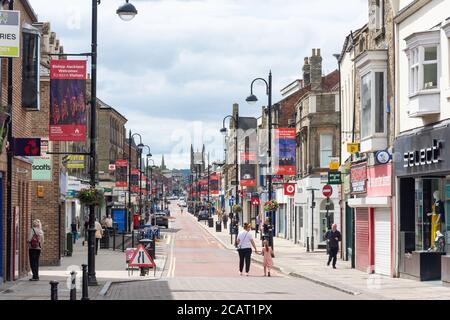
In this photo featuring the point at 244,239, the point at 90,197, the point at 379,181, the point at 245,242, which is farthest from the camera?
the point at 379,181

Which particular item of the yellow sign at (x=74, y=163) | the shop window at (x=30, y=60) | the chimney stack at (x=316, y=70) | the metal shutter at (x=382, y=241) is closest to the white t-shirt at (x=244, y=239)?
the metal shutter at (x=382, y=241)

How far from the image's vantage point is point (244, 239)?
111 feet

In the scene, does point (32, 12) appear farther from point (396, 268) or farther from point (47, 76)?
point (396, 268)

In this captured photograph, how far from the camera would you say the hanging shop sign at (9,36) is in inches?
925

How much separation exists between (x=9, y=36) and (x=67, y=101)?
206 inches

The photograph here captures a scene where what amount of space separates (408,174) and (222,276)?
7.75m

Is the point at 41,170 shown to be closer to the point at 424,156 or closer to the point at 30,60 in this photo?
the point at 30,60

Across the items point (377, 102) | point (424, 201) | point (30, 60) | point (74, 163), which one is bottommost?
point (424, 201)

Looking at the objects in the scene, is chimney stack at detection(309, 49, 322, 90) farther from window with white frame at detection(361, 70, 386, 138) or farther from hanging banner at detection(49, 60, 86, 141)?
hanging banner at detection(49, 60, 86, 141)

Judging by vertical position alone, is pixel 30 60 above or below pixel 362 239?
above

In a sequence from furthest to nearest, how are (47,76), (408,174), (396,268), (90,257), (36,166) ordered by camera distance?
(47,76)
(36,166)
(396,268)
(408,174)
(90,257)

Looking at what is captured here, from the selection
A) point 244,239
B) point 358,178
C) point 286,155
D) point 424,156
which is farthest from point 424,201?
point 286,155

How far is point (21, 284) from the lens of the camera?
28.3 meters
